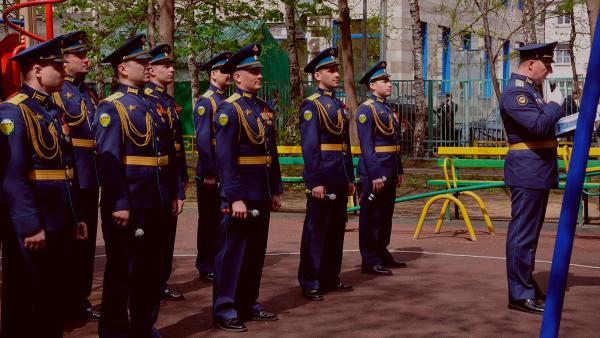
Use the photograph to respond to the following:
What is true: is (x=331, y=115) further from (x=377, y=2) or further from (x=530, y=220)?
(x=377, y=2)

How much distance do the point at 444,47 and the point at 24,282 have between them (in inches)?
1281

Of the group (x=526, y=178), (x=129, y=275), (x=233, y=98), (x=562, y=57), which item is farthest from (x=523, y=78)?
(x=562, y=57)

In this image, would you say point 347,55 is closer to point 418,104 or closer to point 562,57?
point 418,104

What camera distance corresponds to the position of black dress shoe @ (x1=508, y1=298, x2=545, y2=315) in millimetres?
7848

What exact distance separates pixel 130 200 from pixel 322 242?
8.44ft

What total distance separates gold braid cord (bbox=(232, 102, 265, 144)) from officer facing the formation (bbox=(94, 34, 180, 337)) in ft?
2.72

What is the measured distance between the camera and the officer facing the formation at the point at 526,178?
7.89 m

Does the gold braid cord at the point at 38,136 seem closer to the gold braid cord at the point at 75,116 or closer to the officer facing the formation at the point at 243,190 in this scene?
the officer facing the formation at the point at 243,190

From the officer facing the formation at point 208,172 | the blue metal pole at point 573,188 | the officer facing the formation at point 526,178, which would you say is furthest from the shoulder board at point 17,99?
the officer facing the formation at point 526,178

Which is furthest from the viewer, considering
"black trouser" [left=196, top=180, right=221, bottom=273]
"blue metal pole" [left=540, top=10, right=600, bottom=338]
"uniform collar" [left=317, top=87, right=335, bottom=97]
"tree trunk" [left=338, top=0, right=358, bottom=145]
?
"tree trunk" [left=338, top=0, right=358, bottom=145]

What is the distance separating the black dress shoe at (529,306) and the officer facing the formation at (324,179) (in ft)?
5.38

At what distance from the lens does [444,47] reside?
37.1m

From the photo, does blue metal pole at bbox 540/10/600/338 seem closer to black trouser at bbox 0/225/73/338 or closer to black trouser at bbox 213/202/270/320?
black trouser at bbox 0/225/73/338

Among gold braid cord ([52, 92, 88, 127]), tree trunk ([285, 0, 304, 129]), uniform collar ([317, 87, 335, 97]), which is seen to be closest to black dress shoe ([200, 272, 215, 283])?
uniform collar ([317, 87, 335, 97])
